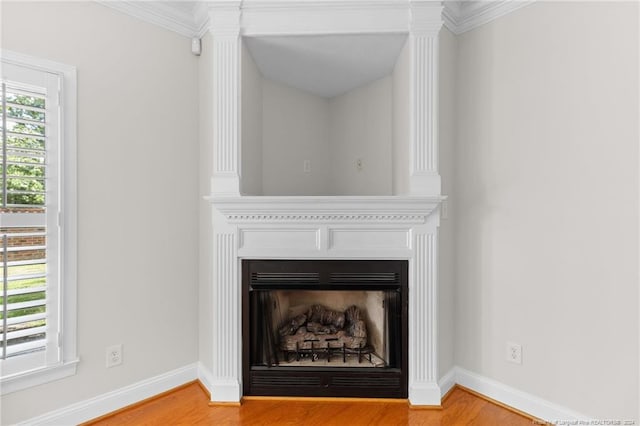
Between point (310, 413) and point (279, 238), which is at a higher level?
point (279, 238)

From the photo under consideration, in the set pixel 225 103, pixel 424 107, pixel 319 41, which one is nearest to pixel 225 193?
pixel 225 103

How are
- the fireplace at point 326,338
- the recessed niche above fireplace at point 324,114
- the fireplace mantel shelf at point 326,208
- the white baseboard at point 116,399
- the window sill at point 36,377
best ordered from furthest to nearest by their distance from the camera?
the recessed niche above fireplace at point 324,114 < the fireplace at point 326,338 < the fireplace mantel shelf at point 326,208 < the white baseboard at point 116,399 < the window sill at point 36,377

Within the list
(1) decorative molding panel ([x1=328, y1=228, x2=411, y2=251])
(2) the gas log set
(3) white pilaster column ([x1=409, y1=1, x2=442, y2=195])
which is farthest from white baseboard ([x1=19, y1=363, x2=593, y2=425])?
(3) white pilaster column ([x1=409, y1=1, x2=442, y2=195])

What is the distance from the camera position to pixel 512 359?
2.00 meters

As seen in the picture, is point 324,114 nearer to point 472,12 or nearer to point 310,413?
point 472,12

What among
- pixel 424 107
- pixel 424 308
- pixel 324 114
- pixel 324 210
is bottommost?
pixel 424 308

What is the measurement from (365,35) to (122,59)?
147cm

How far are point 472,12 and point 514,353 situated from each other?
2124mm

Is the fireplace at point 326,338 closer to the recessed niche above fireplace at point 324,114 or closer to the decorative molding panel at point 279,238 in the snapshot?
the decorative molding panel at point 279,238

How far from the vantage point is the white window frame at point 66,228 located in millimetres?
1776

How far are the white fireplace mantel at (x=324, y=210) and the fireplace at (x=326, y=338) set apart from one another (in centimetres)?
6

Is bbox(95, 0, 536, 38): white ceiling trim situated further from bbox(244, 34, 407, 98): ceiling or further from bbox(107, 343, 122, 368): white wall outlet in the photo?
bbox(107, 343, 122, 368): white wall outlet

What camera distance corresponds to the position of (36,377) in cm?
171

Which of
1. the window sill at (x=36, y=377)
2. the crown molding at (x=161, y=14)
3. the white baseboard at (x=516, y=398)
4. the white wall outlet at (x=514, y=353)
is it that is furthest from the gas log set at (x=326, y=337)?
→ the crown molding at (x=161, y=14)
